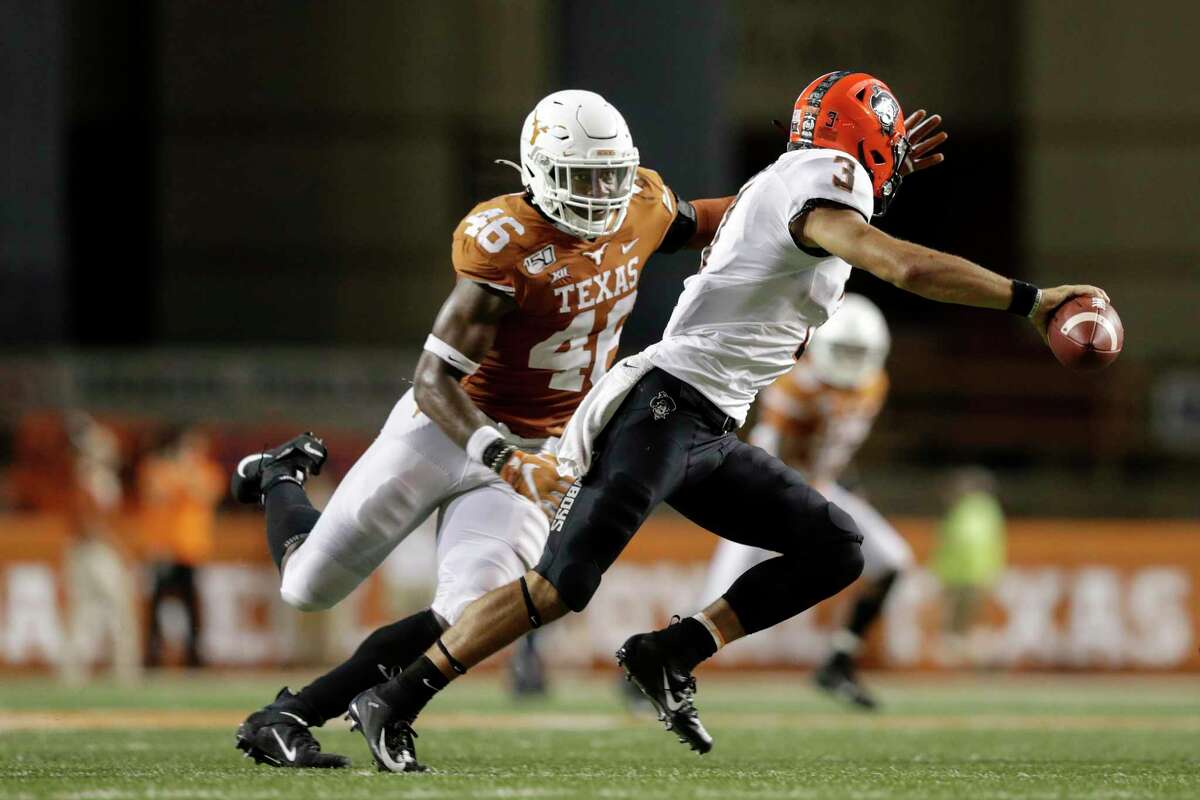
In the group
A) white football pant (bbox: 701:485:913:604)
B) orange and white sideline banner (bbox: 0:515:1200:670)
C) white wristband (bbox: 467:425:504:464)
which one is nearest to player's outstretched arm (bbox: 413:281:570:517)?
white wristband (bbox: 467:425:504:464)

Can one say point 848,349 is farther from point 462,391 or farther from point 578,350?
point 462,391

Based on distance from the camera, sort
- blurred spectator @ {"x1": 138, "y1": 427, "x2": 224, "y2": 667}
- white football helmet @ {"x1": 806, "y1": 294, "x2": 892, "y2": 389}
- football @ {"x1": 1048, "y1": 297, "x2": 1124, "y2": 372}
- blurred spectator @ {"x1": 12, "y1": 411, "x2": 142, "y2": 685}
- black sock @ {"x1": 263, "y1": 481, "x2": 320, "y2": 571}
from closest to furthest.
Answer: football @ {"x1": 1048, "y1": 297, "x2": 1124, "y2": 372} → black sock @ {"x1": 263, "y1": 481, "x2": 320, "y2": 571} → white football helmet @ {"x1": 806, "y1": 294, "x2": 892, "y2": 389} → blurred spectator @ {"x1": 12, "y1": 411, "x2": 142, "y2": 685} → blurred spectator @ {"x1": 138, "y1": 427, "x2": 224, "y2": 667}

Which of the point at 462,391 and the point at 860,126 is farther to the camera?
the point at 462,391

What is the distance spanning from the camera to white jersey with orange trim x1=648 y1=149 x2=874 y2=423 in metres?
5.23

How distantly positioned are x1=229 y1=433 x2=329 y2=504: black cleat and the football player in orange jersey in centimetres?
22

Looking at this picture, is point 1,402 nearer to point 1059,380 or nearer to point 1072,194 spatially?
point 1059,380

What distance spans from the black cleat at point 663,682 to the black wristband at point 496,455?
1.87 ft

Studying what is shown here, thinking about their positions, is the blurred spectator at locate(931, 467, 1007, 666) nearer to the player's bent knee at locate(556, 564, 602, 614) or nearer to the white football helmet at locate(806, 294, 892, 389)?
the white football helmet at locate(806, 294, 892, 389)

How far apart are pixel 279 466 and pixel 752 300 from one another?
162cm

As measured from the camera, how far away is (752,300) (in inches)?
209

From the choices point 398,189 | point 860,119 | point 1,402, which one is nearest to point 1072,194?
point 398,189

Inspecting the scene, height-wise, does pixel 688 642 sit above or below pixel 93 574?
above

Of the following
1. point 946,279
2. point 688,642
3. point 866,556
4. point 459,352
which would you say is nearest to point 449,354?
point 459,352

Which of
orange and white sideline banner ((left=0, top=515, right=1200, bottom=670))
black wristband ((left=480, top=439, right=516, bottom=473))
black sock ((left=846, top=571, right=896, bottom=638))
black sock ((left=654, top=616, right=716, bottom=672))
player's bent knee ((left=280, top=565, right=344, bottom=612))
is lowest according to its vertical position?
orange and white sideline banner ((left=0, top=515, right=1200, bottom=670))
